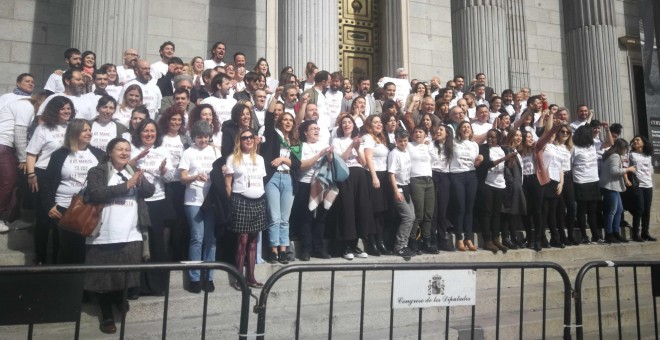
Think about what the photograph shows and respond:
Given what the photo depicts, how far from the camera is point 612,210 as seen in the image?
910 cm

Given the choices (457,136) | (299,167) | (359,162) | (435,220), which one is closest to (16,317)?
(299,167)

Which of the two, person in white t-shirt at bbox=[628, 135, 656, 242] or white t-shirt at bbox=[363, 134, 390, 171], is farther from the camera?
person in white t-shirt at bbox=[628, 135, 656, 242]

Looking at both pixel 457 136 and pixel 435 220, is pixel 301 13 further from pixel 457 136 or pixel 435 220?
pixel 435 220

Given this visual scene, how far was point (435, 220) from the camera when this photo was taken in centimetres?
746

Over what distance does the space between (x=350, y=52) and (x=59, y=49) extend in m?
7.30

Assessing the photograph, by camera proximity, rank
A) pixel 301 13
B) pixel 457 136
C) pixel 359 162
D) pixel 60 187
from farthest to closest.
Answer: pixel 301 13
pixel 457 136
pixel 359 162
pixel 60 187

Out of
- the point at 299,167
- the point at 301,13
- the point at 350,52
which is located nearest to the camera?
the point at 299,167

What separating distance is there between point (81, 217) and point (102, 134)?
166 cm

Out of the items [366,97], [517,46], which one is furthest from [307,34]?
[517,46]

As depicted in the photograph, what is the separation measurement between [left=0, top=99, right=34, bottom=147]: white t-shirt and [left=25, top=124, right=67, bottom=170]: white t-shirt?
0.61 m

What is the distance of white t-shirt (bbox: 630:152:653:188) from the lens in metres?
9.62

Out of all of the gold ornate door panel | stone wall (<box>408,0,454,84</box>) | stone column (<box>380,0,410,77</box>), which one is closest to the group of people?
stone column (<box>380,0,410,77</box>)

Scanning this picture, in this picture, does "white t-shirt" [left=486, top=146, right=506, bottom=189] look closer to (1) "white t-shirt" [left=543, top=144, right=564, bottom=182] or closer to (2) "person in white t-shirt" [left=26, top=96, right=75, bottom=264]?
(1) "white t-shirt" [left=543, top=144, right=564, bottom=182]

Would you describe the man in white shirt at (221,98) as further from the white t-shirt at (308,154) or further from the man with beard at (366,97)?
the man with beard at (366,97)
